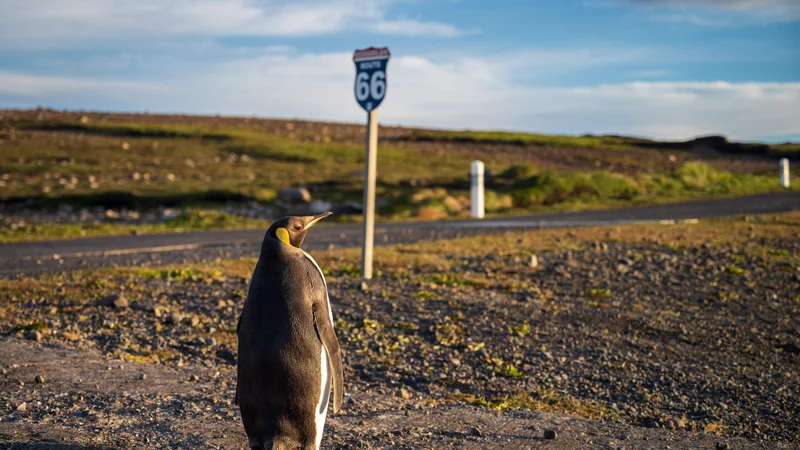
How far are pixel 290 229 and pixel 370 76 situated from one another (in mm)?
5880

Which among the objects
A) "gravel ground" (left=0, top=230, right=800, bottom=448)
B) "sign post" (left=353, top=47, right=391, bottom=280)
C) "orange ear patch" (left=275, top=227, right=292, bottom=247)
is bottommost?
"gravel ground" (left=0, top=230, right=800, bottom=448)

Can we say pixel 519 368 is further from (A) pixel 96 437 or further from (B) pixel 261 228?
(B) pixel 261 228

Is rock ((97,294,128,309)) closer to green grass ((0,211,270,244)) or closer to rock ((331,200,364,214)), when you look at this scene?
green grass ((0,211,270,244))

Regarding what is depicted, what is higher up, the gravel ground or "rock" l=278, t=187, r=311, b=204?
"rock" l=278, t=187, r=311, b=204

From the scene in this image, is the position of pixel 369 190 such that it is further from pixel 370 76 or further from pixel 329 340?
pixel 329 340

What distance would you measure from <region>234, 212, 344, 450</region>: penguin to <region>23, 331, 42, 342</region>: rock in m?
3.81

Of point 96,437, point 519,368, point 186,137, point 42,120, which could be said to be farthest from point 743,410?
point 42,120

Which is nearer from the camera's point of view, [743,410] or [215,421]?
[215,421]

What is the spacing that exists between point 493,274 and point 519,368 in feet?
13.2

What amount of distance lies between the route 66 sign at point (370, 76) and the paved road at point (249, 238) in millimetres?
3848

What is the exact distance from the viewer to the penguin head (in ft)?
16.2

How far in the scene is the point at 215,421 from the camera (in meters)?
5.70

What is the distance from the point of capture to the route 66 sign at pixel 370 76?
34.3 ft

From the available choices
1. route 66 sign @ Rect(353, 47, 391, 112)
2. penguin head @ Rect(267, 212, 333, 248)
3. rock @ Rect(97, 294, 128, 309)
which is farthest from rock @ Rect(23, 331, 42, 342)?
route 66 sign @ Rect(353, 47, 391, 112)
